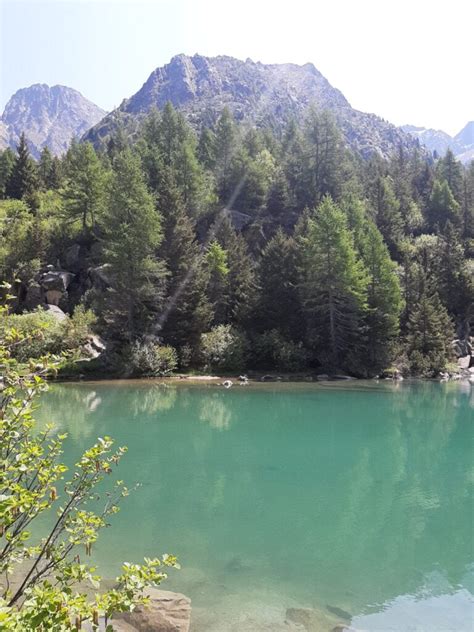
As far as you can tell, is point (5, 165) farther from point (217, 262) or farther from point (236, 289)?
point (236, 289)

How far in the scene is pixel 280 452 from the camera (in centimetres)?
1742

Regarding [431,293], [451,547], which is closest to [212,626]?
[451,547]

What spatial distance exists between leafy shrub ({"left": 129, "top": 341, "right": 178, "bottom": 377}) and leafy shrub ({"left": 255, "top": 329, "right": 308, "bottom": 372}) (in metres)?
8.24

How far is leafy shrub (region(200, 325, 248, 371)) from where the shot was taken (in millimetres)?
41812

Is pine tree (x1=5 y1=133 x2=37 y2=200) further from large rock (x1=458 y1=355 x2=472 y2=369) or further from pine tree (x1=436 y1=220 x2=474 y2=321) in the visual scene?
large rock (x1=458 y1=355 x2=472 y2=369)

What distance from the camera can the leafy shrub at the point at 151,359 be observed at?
37594 mm

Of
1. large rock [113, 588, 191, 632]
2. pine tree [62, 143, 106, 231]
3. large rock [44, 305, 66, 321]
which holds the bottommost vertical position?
large rock [113, 588, 191, 632]

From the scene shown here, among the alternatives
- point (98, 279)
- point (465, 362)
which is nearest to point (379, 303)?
point (465, 362)

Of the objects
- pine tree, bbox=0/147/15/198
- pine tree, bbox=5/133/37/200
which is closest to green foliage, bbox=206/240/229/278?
pine tree, bbox=5/133/37/200

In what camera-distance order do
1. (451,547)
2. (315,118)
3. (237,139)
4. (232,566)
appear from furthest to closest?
(237,139), (315,118), (451,547), (232,566)

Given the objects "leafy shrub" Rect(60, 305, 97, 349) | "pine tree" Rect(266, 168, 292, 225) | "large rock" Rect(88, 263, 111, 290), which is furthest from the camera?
"pine tree" Rect(266, 168, 292, 225)

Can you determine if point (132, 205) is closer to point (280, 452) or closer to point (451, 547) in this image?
point (280, 452)

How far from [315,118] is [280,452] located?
59.5 metres

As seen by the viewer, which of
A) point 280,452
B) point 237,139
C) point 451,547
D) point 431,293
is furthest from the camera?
point 237,139
